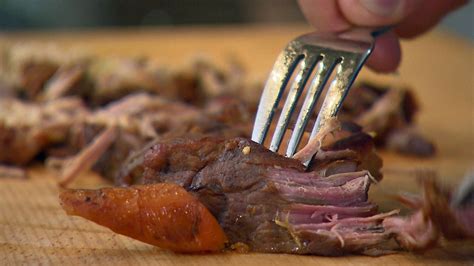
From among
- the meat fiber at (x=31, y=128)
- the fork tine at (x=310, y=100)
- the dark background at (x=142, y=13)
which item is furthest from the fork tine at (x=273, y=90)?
the dark background at (x=142, y=13)

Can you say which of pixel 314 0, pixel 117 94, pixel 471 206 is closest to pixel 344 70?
pixel 314 0

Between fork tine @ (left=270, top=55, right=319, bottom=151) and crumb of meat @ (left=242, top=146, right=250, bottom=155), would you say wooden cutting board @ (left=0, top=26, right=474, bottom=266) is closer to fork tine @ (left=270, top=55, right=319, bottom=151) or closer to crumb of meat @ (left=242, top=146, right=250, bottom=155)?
crumb of meat @ (left=242, top=146, right=250, bottom=155)

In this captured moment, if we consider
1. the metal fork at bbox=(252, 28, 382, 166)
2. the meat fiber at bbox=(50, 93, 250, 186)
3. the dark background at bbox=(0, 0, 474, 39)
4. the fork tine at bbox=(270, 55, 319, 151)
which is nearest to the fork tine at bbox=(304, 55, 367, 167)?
the metal fork at bbox=(252, 28, 382, 166)

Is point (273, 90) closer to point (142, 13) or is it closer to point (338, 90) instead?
point (338, 90)

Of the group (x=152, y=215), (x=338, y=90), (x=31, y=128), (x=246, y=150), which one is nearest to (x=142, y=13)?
(x=31, y=128)

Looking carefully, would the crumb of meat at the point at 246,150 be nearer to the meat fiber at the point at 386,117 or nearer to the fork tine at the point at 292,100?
the fork tine at the point at 292,100

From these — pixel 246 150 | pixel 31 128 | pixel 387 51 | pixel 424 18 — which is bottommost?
pixel 31 128

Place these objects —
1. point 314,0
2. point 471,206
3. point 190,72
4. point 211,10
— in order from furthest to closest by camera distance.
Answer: point 211,10
point 190,72
point 314,0
point 471,206

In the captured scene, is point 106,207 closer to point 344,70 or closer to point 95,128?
point 344,70
